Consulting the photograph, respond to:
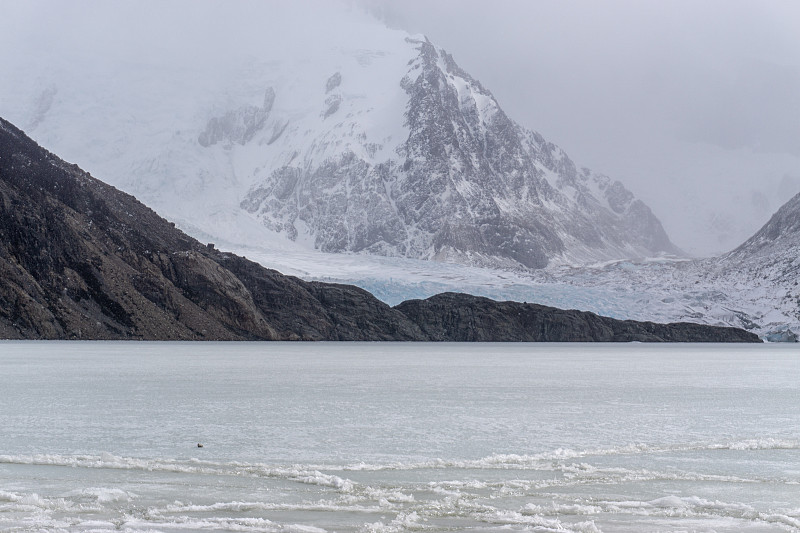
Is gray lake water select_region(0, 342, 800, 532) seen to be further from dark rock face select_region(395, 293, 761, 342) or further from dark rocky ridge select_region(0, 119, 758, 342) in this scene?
dark rock face select_region(395, 293, 761, 342)

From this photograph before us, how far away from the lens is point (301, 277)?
443ft

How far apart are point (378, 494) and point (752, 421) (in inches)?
502

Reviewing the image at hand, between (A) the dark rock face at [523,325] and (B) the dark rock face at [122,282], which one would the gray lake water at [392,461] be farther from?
(A) the dark rock face at [523,325]

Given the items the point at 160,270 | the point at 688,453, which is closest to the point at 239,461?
the point at 688,453

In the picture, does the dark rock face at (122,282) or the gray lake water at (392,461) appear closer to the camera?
the gray lake water at (392,461)

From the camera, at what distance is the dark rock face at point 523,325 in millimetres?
128125

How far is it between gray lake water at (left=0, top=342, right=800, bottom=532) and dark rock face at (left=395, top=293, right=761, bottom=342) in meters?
99.3

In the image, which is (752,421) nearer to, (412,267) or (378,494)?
(378,494)

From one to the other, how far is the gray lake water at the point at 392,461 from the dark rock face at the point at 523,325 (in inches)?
3908

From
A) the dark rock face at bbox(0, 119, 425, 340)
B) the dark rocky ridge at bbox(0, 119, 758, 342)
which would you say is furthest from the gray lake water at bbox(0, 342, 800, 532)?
the dark rocky ridge at bbox(0, 119, 758, 342)

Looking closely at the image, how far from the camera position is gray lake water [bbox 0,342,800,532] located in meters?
10.8

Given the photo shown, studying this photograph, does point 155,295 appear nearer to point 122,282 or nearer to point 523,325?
point 122,282

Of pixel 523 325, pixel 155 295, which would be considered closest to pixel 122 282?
pixel 155 295

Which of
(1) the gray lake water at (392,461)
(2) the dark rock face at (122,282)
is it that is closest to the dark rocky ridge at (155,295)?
(2) the dark rock face at (122,282)
